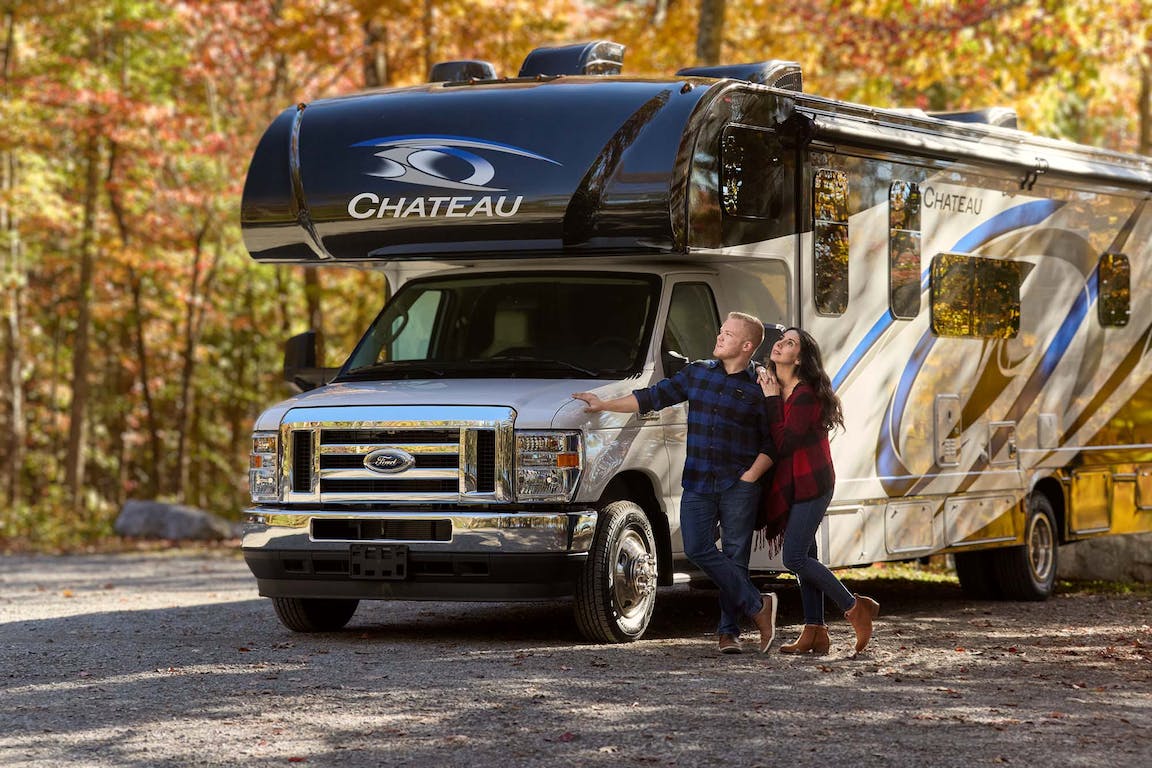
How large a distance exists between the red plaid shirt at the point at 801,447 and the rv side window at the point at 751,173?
1283 millimetres

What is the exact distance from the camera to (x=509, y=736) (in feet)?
22.7

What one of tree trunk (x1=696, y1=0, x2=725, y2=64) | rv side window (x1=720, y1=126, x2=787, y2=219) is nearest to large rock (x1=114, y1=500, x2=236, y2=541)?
tree trunk (x1=696, y1=0, x2=725, y2=64)

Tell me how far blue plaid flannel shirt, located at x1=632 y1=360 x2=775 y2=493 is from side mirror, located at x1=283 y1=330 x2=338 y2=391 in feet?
8.89

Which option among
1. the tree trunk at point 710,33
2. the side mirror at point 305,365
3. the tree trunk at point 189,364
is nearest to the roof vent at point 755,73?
the side mirror at point 305,365

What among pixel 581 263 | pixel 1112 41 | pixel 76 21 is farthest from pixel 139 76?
pixel 581 263

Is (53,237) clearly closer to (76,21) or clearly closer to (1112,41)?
(76,21)

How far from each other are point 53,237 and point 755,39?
13086 mm

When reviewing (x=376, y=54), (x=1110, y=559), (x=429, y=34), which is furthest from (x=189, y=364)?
(x=1110, y=559)

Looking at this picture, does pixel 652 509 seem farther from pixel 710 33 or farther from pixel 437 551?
pixel 710 33

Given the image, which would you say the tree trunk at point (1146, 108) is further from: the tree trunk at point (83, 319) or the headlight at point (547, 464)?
the headlight at point (547, 464)

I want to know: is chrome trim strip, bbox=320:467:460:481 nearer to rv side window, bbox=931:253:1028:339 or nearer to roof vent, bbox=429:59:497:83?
roof vent, bbox=429:59:497:83

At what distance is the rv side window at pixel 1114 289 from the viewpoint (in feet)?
44.2

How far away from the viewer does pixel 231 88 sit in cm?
2423

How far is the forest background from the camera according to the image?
20.6 meters
